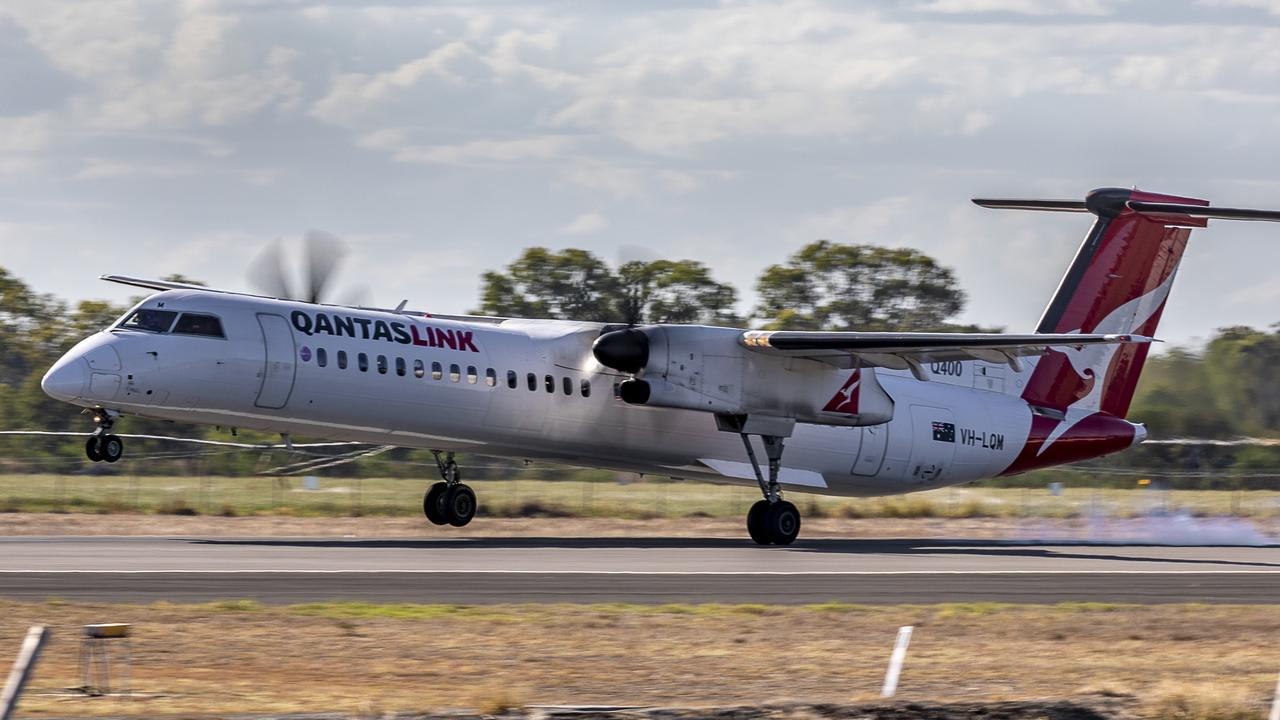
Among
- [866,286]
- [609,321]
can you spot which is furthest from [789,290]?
[609,321]

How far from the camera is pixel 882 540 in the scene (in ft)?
95.3

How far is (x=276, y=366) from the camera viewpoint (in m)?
22.9

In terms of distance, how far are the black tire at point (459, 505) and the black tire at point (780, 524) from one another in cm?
546

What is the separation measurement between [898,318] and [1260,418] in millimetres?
30539

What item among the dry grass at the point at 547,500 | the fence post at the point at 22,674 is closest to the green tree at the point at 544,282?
the dry grass at the point at 547,500

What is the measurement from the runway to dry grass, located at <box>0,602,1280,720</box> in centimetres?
111

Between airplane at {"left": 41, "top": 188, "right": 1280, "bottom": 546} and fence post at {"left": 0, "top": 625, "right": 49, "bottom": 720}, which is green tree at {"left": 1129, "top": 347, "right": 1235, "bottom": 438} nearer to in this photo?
airplane at {"left": 41, "top": 188, "right": 1280, "bottom": 546}

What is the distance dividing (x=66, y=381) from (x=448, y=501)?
8.24 metres

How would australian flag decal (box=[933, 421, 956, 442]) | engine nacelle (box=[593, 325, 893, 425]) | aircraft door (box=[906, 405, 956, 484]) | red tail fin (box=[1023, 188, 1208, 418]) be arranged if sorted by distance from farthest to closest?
red tail fin (box=[1023, 188, 1208, 418]) < australian flag decal (box=[933, 421, 956, 442]) < aircraft door (box=[906, 405, 956, 484]) < engine nacelle (box=[593, 325, 893, 425])

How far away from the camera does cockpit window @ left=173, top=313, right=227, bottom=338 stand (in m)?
22.4

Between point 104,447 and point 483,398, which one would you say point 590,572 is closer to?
point 483,398

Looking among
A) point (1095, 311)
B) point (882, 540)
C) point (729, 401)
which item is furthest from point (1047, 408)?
point (729, 401)

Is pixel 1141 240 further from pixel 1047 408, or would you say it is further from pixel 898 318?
pixel 898 318

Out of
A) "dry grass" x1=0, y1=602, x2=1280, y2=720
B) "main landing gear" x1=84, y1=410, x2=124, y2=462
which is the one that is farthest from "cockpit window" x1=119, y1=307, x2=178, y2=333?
"dry grass" x1=0, y1=602, x2=1280, y2=720
